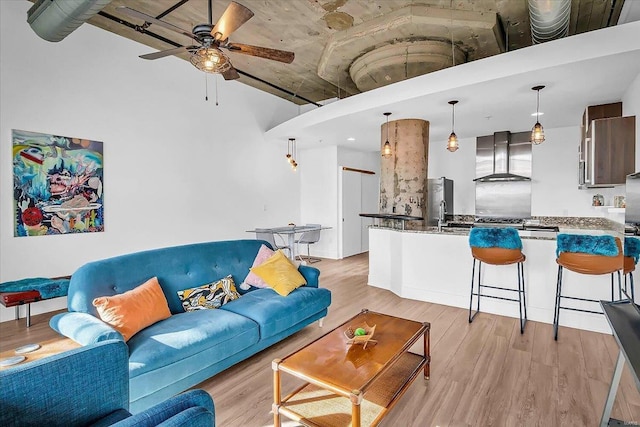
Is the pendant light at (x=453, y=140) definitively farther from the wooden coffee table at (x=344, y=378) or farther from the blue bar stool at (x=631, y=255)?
the wooden coffee table at (x=344, y=378)

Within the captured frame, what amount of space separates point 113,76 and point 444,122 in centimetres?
499

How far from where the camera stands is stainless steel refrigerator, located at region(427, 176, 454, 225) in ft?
22.0

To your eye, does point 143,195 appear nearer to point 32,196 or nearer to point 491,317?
point 32,196

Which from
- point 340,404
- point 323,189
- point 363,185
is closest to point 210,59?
point 340,404

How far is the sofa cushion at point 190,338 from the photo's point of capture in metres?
1.99

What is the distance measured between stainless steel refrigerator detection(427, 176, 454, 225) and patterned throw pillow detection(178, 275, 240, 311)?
15.8 ft

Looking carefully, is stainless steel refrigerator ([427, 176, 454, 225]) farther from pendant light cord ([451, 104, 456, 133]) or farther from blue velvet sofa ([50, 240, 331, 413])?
blue velvet sofa ([50, 240, 331, 413])

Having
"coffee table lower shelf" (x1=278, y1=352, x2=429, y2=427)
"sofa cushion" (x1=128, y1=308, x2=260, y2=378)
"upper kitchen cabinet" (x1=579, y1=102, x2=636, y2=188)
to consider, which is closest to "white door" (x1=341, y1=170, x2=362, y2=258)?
"upper kitchen cabinet" (x1=579, y1=102, x2=636, y2=188)

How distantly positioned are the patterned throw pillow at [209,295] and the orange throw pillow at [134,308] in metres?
0.23

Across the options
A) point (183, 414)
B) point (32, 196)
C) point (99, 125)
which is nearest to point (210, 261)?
point (183, 414)

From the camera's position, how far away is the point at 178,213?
206 inches

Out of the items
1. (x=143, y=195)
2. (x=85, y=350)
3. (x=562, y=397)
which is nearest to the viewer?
(x=85, y=350)

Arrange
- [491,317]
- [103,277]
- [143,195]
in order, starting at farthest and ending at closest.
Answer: [143,195] → [491,317] → [103,277]

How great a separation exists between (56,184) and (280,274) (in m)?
3.07
